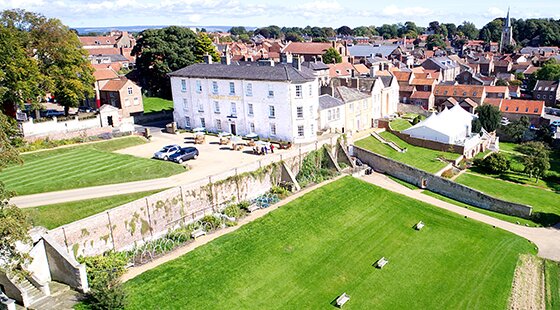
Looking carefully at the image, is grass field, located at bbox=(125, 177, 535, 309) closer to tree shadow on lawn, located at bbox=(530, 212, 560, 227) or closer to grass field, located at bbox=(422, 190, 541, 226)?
grass field, located at bbox=(422, 190, 541, 226)

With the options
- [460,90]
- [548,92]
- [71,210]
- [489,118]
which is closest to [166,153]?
[71,210]

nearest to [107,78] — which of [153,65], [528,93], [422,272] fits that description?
[153,65]

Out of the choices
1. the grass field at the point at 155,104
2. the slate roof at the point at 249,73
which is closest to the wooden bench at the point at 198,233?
the slate roof at the point at 249,73

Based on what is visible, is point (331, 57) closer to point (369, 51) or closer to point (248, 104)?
point (369, 51)

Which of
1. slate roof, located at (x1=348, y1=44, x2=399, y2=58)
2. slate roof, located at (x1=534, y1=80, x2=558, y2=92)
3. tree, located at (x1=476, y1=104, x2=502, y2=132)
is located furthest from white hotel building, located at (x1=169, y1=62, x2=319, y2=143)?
slate roof, located at (x1=348, y1=44, x2=399, y2=58)

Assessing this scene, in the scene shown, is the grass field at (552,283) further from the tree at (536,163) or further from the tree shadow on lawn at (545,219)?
the tree at (536,163)

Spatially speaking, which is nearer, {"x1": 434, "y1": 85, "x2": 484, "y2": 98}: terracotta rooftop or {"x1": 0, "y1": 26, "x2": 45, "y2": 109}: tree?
{"x1": 0, "y1": 26, "x2": 45, "y2": 109}: tree

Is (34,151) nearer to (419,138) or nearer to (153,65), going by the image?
(153,65)
